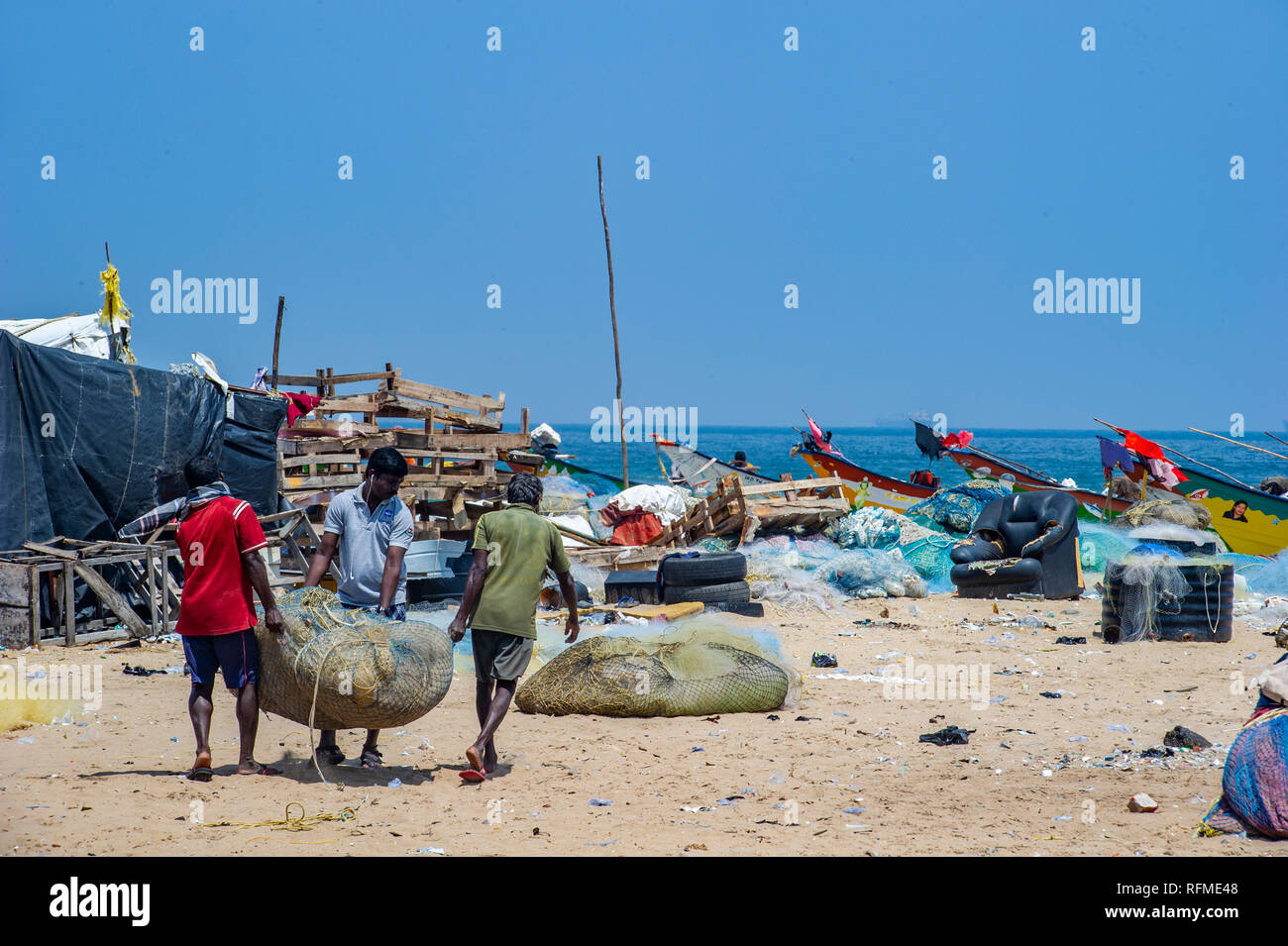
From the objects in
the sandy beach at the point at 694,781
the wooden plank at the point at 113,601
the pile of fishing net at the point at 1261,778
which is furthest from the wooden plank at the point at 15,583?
the pile of fishing net at the point at 1261,778

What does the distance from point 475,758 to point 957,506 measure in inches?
513

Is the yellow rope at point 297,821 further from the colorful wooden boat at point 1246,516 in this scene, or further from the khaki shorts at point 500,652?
the colorful wooden boat at point 1246,516

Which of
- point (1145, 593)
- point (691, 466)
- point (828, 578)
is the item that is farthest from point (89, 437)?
point (691, 466)

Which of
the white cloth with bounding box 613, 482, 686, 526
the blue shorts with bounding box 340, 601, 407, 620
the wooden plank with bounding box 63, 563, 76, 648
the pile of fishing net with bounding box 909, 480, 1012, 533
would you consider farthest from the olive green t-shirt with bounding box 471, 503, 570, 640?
the pile of fishing net with bounding box 909, 480, 1012, 533

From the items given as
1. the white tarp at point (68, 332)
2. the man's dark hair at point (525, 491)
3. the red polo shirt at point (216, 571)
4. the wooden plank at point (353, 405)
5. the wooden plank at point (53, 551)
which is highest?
the white tarp at point (68, 332)

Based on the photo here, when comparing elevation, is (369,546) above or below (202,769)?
above

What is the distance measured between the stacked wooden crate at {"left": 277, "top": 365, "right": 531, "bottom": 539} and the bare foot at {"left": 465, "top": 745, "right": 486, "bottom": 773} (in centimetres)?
701

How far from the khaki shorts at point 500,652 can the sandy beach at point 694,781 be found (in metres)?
0.59

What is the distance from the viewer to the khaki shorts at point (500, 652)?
5449 millimetres

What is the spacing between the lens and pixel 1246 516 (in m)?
17.2

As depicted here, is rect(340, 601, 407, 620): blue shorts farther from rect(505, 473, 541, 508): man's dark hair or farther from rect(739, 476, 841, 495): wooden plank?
rect(739, 476, 841, 495): wooden plank

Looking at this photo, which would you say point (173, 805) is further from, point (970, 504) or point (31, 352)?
point (970, 504)

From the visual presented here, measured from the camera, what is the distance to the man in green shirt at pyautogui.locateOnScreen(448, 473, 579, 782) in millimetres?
5422

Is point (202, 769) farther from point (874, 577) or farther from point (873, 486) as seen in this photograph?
point (873, 486)
